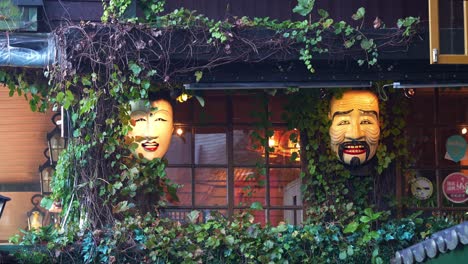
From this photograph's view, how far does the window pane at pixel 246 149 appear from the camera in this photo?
36.6 ft

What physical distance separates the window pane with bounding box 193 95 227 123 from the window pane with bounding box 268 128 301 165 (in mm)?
692

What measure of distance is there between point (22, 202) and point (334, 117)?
4249 mm

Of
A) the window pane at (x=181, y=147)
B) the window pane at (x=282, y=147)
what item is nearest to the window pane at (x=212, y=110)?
the window pane at (x=181, y=147)

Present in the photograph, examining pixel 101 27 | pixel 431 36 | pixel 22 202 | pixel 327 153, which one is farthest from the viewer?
pixel 22 202

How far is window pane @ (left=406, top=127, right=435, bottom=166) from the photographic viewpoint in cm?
1112

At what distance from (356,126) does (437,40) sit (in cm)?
153

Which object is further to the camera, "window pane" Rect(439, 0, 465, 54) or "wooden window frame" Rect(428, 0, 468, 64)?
"window pane" Rect(439, 0, 465, 54)

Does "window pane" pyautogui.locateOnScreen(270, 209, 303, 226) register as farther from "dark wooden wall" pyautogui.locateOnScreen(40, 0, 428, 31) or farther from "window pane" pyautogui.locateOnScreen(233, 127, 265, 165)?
"dark wooden wall" pyautogui.locateOnScreen(40, 0, 428, 31)

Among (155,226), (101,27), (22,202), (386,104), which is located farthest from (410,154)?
(22,202)

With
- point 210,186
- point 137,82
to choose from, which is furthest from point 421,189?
point 137,82

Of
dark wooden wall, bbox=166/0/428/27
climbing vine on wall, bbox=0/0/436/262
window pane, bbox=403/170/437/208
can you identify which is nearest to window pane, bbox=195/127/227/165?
climbing vine on wall, bbox=0/0/436/262

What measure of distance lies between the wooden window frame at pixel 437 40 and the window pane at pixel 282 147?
2.41m

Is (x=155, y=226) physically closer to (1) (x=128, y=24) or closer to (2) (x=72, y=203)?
(2) (x=72, y=203)

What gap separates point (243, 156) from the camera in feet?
36.7
